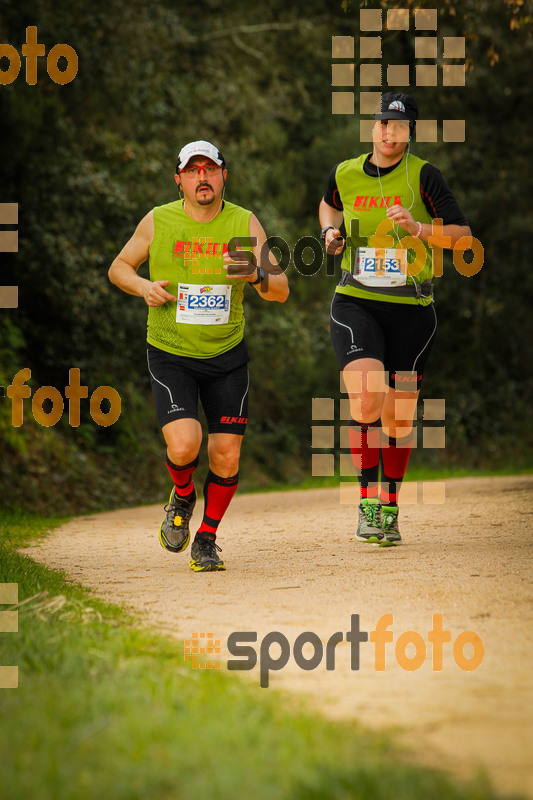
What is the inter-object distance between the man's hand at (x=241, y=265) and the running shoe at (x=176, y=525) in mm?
1373

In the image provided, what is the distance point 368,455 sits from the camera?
22.9 feet

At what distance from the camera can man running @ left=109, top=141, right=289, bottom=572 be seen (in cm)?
618

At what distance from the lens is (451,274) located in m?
24.0

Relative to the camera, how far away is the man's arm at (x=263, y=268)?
6.04 m

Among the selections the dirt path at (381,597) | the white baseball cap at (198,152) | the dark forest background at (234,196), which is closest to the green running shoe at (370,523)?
the dirt path at (381,597)

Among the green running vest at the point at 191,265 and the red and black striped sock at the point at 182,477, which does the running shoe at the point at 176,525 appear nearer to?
the red and black striped sock at the point at 182,477

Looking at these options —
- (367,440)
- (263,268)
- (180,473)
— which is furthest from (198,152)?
(367,440)

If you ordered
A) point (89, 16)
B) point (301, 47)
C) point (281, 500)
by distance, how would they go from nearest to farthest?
point (281, 500) → point (89, 16) → point (301, 47)

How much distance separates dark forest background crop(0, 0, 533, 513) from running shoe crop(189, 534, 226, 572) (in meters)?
5.32

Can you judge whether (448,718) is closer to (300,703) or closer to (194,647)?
(300,703)

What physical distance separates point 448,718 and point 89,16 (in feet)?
45.1

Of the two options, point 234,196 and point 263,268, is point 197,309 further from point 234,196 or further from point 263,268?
point 234,196

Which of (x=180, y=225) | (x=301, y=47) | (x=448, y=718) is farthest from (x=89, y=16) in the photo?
(x=448, y=718)

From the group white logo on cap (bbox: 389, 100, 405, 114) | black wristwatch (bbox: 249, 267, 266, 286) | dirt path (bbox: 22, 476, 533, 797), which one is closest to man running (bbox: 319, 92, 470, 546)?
white logo on cap (bbox: 389, 100, 405, 114)
